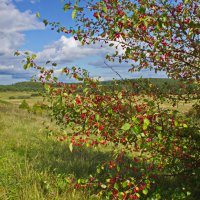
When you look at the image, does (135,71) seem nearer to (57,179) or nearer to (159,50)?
(159,50)

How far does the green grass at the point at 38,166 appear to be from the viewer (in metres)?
5.23

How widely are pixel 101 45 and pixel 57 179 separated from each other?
9.60 feet

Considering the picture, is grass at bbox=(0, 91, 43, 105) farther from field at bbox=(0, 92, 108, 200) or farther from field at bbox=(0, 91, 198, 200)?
field at bbox=(0, 91, 198, 200)

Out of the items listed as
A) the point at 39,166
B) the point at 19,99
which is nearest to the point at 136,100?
the point at 39,166

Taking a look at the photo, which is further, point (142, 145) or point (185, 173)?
point (185, 173)

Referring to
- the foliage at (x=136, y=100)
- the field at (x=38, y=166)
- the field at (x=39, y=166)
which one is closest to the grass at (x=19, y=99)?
the field at (x=38, y=166)

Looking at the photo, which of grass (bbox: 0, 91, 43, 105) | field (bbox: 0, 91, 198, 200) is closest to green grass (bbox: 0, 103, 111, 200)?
field (bbox: 0, 91, 198, 200)

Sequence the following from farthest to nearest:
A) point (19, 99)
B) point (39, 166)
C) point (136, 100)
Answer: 1. point (19, 99)
2. point (39, 166)
3. point (136, 100)

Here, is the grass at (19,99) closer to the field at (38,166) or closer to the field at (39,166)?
the field at (38,166)

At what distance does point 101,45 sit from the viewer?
576 cm

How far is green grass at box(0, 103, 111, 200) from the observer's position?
523 cm

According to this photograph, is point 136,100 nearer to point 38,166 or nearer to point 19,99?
point 38,166

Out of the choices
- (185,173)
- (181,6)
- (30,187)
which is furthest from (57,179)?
Answer: (181,6)

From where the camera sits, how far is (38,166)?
7082 mm
